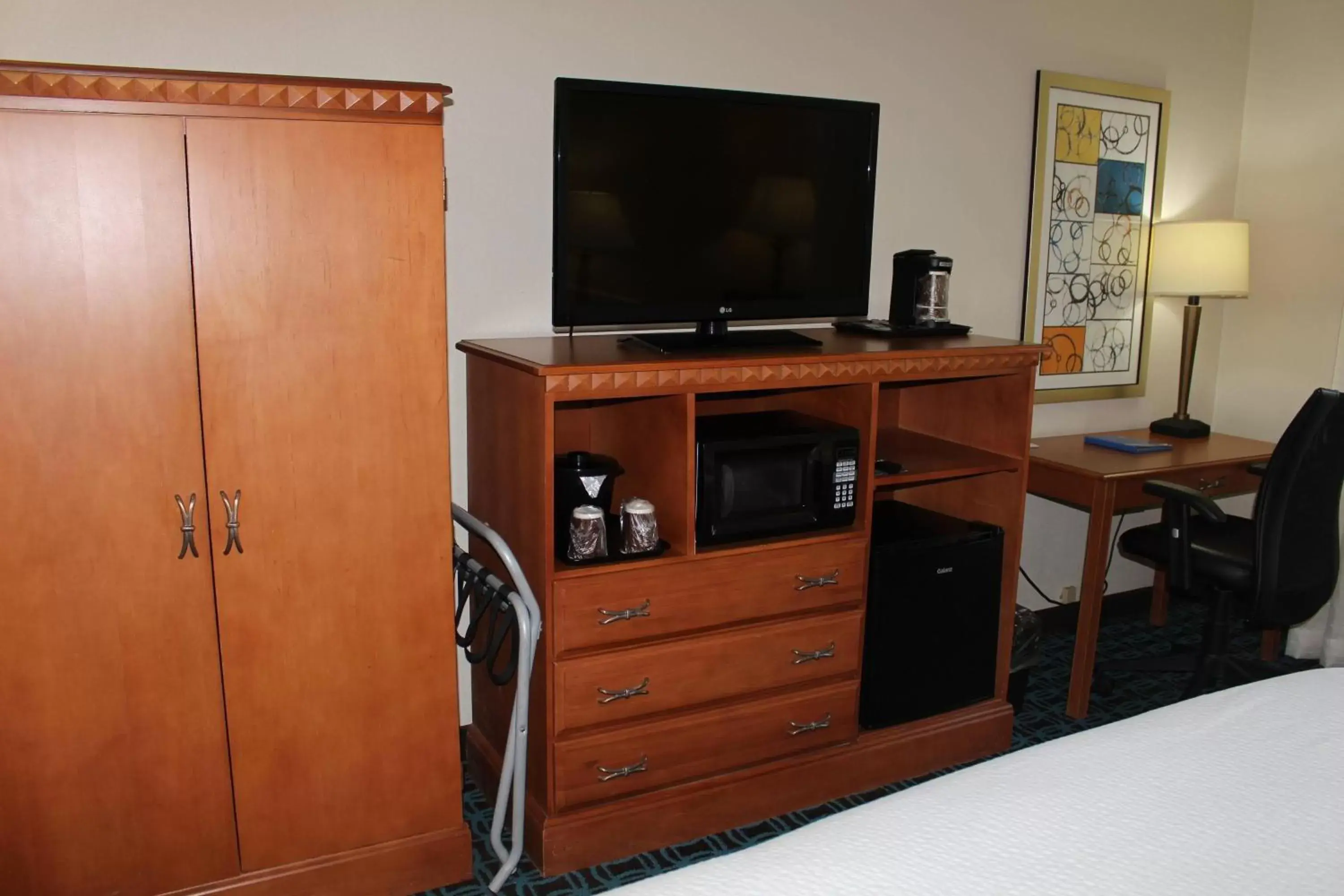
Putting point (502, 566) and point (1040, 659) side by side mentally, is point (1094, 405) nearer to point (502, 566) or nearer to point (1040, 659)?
point (1040, 659)

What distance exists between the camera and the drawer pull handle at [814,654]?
255 cm

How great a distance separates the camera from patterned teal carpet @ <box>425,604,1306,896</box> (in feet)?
7.54

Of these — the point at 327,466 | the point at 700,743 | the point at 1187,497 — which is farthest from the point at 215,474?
the point at 1187,497

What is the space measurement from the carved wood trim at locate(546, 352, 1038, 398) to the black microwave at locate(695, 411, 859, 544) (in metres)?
0.14

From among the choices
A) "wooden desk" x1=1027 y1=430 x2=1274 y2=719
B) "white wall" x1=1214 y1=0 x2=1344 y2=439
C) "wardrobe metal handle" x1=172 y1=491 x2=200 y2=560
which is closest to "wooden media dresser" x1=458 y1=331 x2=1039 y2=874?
"wooden desk" x1=1027 y1=430 x2=1274 y2=719

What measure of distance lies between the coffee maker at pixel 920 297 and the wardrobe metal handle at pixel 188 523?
5.91 feet

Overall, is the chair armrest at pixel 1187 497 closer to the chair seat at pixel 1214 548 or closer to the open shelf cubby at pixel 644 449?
the chair seat at pixel 1214 548

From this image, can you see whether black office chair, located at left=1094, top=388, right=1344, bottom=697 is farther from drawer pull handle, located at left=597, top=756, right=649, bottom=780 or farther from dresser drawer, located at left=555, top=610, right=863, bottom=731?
drawer pull handle, located at left=597, top=756, right=649, bottom=780

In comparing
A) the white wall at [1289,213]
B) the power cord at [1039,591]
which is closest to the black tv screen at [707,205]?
the power cord at [1039,591]

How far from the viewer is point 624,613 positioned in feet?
7.52

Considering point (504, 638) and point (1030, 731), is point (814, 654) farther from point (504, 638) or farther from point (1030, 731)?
point (1030, 731)

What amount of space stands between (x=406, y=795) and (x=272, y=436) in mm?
842

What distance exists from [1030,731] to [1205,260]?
1823 millimetres

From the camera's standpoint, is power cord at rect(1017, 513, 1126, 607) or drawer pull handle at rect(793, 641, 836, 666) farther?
power cord at rect(1017, 513, 1126, 607)
